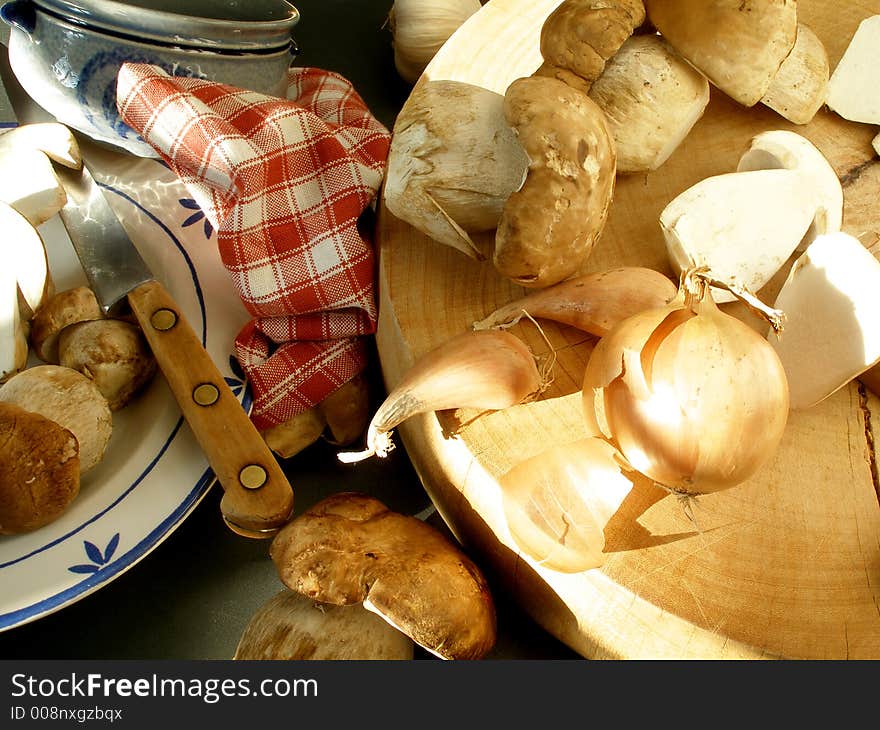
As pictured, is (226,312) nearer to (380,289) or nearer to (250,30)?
(380,289)

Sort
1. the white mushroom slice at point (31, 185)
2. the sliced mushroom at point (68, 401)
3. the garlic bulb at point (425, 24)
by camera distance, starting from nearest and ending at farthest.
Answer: the sliced mushroom at point (68, 401), the white mushroom slice at point (31, 185), the garlic bulb at point (425, 24)

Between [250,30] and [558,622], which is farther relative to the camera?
[250,30]

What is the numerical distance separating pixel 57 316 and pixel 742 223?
0.61m

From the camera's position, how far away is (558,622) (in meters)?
0.67

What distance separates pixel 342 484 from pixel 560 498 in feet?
0.95

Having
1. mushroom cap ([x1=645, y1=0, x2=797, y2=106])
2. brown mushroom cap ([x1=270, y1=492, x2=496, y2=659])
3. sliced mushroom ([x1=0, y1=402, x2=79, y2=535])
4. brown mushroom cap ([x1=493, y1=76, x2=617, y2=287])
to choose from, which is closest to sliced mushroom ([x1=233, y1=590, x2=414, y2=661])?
brown mushroom cap ([x1=270, y1=492, x2=496, y2=659])

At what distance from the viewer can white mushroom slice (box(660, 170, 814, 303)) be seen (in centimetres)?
71

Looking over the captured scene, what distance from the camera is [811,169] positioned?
731 millimetres

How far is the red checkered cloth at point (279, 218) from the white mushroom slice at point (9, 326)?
19cm

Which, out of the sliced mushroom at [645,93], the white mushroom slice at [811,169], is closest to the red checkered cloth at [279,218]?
the sliced mushroom at [645,93]

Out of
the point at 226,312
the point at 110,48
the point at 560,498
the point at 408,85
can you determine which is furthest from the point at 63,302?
the point at 408,85

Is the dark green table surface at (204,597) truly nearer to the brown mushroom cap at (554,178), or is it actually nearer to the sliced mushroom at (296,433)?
the sliced mushroom at (296,433)

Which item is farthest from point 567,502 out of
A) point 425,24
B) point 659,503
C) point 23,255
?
point 425,24

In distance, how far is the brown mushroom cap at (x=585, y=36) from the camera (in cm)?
71
